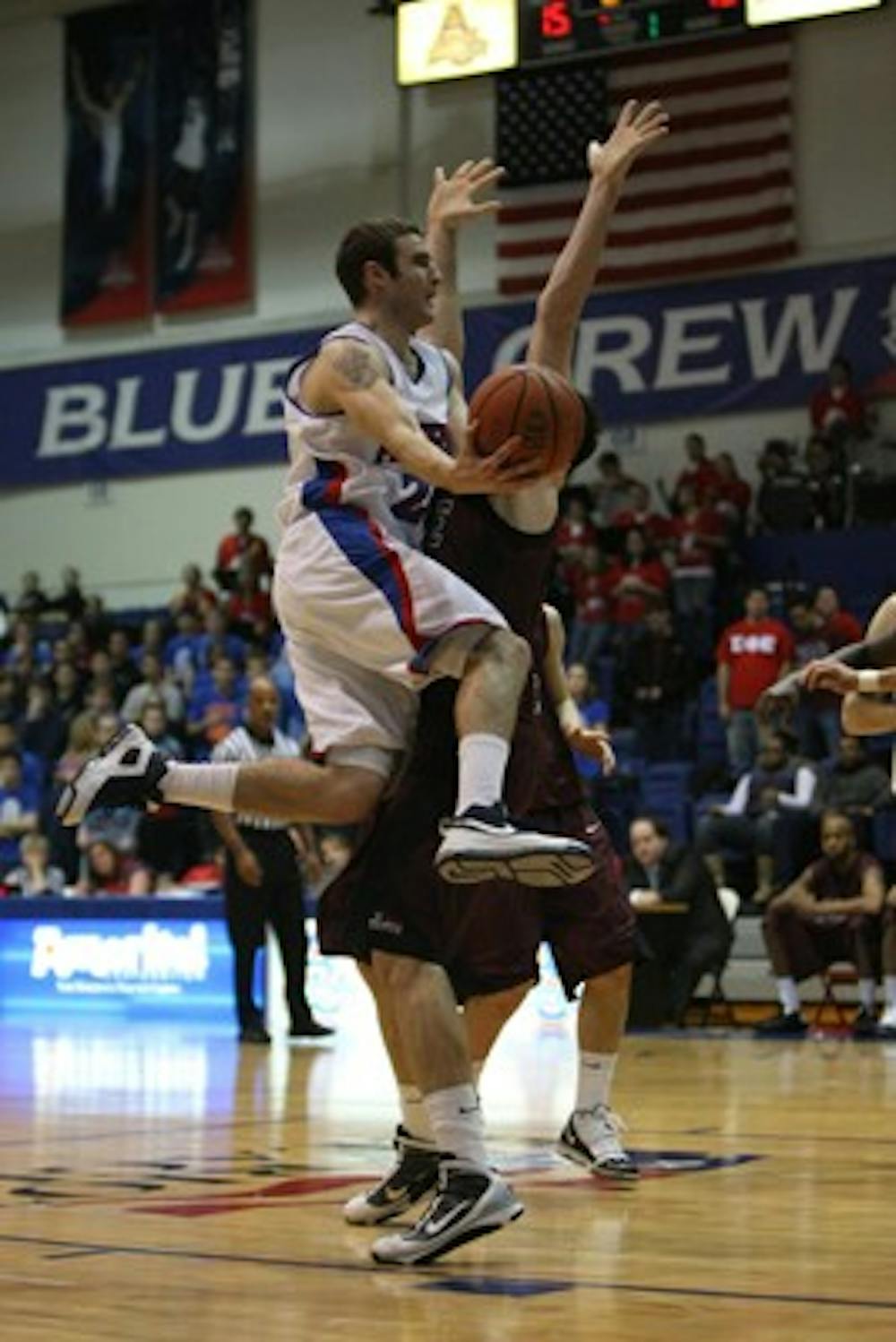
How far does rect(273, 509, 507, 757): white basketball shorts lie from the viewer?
498 cm

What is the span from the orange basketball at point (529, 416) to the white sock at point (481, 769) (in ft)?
1.86

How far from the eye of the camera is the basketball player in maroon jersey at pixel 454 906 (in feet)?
15.7

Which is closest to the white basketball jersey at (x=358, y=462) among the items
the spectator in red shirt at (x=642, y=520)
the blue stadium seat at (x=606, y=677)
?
the blue stadium seat at (x=606, y=677)

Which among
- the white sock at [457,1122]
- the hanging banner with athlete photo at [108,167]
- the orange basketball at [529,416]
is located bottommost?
the white sock at [457,1122]

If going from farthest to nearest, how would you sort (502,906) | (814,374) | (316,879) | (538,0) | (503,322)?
(503,322) < (814,374) < (538,0) < (316,879) < (502,906)

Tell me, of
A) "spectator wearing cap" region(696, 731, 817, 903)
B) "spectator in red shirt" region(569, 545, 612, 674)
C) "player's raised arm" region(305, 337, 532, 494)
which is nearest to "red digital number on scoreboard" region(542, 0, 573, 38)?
"spectator in red shirt" region(569, 545, 612, 674)

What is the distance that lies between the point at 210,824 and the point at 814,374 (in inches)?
298

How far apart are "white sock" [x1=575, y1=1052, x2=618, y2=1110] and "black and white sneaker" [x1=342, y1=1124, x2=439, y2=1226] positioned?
3.73 feet

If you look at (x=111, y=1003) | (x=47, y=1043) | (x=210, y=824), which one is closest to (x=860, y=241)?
(x=210, y=824)

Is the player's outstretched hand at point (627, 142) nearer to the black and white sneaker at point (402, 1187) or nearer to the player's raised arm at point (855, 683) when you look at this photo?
the player's raised arm at point (855, 683)

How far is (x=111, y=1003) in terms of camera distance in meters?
17.5

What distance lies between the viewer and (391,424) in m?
4.98

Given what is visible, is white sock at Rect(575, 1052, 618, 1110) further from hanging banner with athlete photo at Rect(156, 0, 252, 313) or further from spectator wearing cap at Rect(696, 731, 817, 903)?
hanging banner with athlete photo at Rect(156, 0, 252, 313)

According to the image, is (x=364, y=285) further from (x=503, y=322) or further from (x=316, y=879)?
(x=503, y=322)
